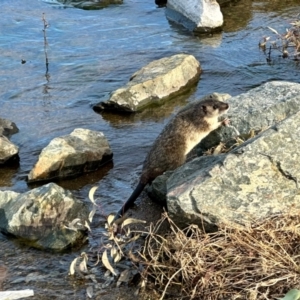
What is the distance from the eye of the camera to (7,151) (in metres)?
6.61

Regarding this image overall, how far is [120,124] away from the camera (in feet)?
24.8

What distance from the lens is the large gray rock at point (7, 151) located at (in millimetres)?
6605

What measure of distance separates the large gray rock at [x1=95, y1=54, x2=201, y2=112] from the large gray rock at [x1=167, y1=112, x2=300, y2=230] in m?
3.08

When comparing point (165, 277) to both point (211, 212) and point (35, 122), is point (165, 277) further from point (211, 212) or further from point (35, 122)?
point (35, 122)

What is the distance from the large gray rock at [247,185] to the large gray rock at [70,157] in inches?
67.7

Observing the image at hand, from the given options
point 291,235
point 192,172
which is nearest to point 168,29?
point 192,172

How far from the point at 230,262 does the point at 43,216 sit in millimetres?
1634

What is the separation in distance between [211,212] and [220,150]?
139cm

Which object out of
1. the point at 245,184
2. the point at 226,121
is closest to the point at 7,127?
the point at 226,121

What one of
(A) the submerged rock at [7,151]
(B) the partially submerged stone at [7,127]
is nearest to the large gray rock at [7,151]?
(A) the submerged rock at [7,151]

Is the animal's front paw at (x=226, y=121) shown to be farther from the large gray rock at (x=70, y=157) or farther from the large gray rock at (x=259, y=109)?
the large gray rock at (x=70, y=157)

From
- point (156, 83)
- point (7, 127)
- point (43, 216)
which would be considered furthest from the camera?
point (156, 83)

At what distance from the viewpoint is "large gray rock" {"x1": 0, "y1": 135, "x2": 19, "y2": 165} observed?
6605 mm

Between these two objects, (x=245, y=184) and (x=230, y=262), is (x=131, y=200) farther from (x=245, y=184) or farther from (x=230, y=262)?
(x=230, y=262)
